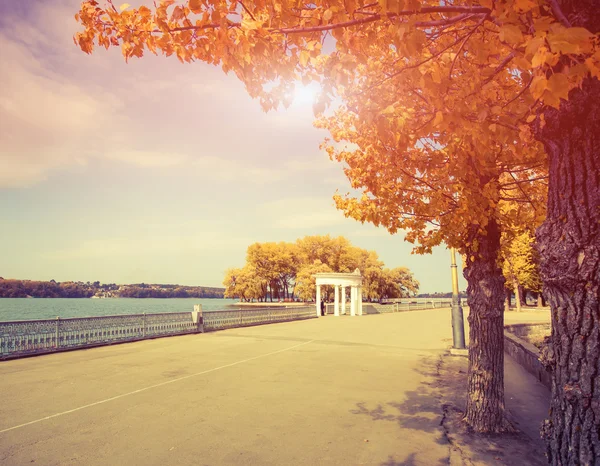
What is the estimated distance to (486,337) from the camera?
7.05 metres

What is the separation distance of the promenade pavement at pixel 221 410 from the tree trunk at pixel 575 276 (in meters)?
→ 2.97

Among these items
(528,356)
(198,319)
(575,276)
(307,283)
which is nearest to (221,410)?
(575,276)

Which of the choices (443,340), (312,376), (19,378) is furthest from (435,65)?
(443,340)

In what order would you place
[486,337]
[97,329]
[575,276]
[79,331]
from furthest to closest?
1. [97,329]
2. [79,331]
3. [486,337]
4. [575,276]

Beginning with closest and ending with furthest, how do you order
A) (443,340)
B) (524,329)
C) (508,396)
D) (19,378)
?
(508,396) < (19,378) < (443,340) < (524,329)

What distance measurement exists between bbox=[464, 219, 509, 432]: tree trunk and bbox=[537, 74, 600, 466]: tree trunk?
3.87 metres

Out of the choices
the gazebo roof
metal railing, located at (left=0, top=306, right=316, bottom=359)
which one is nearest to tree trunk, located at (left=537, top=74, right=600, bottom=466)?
metal railing, located at (left=0, top=306, right=316, bottom=359)

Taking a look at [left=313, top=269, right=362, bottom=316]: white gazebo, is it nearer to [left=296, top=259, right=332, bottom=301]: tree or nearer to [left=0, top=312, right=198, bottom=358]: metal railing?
[left=0, top=312, right=198, bottom=358]: metal railing

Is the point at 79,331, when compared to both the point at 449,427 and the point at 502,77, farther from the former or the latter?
the point at 502,77

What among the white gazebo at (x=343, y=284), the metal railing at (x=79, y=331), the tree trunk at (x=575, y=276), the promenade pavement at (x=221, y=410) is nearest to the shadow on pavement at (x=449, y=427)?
the promenade pavement at (x=221, y=410)

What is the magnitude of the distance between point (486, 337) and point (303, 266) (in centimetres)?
6981

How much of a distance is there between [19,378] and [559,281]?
12.1 m

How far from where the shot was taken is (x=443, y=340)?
2028 centimetres

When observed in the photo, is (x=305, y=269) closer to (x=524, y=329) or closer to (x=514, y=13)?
(x=524, y=329)
